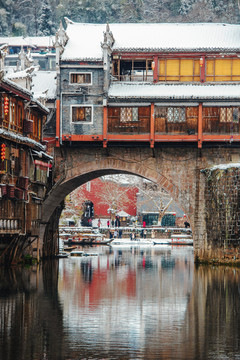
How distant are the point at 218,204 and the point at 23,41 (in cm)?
12092

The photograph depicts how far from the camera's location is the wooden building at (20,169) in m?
54.5

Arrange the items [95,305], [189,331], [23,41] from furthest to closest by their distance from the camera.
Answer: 1. [23,41]
2. [95,305]
3. [189,331]

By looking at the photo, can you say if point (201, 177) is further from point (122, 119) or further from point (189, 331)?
point (189, 331)

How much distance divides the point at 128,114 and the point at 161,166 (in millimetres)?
4951

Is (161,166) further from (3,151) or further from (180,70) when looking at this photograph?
(3,151)

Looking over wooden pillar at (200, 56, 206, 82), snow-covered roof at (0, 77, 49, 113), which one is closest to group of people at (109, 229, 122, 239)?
wooden pillar at (200, 56, 206, 82)

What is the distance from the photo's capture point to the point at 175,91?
213 ft

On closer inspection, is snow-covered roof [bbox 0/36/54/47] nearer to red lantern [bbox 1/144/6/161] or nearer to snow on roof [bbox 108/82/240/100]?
snow on roof [bbox 108/82/240/100]

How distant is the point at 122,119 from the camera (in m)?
64.8

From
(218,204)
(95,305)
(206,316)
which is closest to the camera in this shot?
(206,316)

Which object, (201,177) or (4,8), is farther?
(4,8)

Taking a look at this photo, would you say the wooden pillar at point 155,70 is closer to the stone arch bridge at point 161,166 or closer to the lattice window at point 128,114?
the lattice window at point 128,114

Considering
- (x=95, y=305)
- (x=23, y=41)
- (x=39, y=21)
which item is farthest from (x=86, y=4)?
(x=95, y=305)

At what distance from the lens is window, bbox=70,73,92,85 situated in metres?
65.6
